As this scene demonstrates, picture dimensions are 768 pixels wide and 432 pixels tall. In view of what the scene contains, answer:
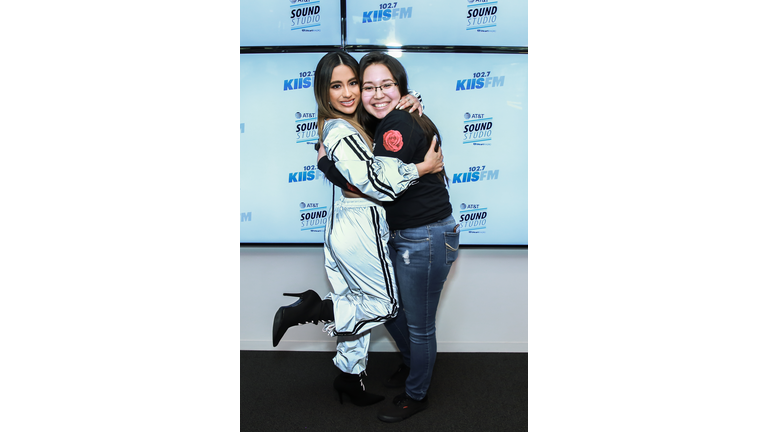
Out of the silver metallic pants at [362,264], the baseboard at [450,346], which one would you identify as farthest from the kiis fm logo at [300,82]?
the baseboard at [450,346]

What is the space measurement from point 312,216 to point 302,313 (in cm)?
72

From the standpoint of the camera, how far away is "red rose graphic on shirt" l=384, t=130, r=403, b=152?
169 cm

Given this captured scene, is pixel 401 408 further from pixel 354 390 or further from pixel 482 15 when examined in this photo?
pixel 482 15

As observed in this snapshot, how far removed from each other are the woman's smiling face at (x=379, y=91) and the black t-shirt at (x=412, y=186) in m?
0.13

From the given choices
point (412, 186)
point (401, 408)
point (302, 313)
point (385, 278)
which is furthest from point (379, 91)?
point (401, 408)

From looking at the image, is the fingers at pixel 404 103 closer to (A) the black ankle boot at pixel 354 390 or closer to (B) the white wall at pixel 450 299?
(B) the white wall at pixel 450 299

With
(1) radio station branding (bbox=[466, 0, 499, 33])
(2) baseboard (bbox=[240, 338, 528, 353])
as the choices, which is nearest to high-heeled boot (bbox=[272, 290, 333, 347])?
(2) baseboard (bbox=[240, 338, 528, 353])

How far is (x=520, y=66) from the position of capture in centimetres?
228

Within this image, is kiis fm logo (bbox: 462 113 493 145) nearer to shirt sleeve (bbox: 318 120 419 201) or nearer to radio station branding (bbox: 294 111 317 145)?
shirt sleeve (bbox: 318 120 419 201)

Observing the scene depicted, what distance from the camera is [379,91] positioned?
1.84 meters

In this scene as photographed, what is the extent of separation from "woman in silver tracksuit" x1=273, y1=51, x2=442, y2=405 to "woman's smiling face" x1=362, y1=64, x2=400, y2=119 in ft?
0.29

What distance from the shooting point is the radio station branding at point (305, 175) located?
238 cm
